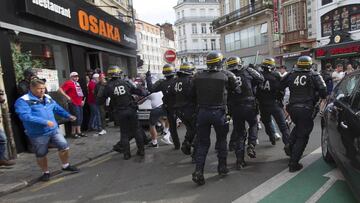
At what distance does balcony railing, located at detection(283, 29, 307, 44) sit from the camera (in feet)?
90.1

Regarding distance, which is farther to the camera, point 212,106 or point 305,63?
point 305,63

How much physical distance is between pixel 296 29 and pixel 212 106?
24.9m

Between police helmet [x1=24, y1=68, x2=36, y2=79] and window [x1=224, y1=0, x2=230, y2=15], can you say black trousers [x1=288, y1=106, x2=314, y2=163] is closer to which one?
police helmet [x1=24, y1=68, x2=36, y2=79]

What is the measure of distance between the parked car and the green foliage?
267 inches

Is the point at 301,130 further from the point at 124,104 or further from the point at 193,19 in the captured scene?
the point at 193,19

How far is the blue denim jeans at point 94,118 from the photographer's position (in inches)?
434

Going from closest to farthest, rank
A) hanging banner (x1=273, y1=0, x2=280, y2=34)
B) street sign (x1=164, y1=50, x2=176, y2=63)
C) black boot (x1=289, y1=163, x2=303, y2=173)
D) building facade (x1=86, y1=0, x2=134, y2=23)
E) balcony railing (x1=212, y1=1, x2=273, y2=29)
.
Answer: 1. black boot (x1=289, y1=163, x2=303, y2=173)
2. street sign (x1=164, y1=50, x2=176, y2=63)
3. building facade (x1=86, y1=0, x2=134, y2=23)
4. hanging banner (x1=273, y1=0, x2=280, y2=34)
5. balcony railing (x1=212, y1=1, x2=273, y2=29)

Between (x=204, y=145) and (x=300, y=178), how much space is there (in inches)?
56.2

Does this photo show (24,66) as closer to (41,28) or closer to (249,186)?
(41,28)

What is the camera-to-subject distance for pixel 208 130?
5.67 meters

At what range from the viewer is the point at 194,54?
260 ft

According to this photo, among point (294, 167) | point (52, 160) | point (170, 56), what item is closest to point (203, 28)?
point (170, 56)

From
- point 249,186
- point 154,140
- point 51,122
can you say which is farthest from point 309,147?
point 51,122

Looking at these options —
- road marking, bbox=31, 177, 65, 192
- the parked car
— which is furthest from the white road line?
road marking, bbox=31, 177, 65, 192
